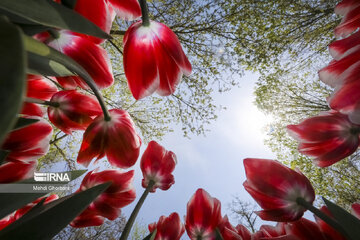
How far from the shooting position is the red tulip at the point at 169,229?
465 mm

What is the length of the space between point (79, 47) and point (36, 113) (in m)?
0.17

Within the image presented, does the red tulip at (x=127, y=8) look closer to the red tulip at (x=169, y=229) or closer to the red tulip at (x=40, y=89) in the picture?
the red tulip at (x=40, y=89)

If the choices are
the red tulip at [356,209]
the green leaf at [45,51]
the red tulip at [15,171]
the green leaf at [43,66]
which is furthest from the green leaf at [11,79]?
the red tulip at [356,209]

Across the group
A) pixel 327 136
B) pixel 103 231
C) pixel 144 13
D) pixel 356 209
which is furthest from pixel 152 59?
pixel 103 231

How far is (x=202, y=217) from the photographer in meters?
0.44

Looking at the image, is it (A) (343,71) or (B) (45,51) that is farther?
(A) (343,71)

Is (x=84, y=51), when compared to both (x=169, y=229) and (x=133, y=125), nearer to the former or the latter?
(x=133, y=125)

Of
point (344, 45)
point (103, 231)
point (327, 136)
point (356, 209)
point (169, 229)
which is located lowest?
point (103, 231)

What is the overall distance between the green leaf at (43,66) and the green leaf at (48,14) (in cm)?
5

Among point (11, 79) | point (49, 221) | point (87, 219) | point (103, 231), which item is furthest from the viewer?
point (103, 231)

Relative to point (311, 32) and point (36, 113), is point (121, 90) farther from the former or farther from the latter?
point (36, 113)

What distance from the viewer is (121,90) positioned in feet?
16.1

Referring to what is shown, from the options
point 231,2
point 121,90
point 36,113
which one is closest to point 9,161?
point 36,113

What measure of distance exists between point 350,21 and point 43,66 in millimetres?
387
